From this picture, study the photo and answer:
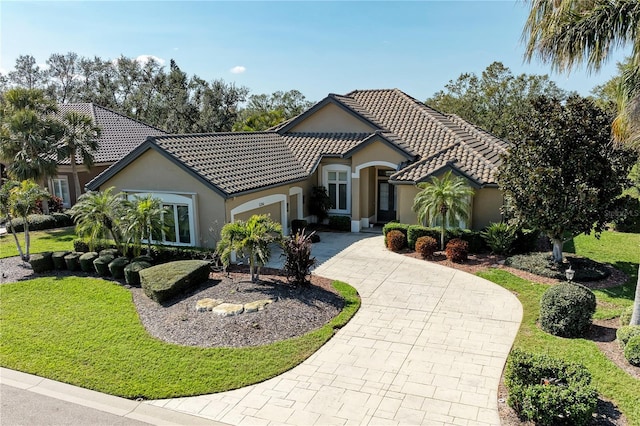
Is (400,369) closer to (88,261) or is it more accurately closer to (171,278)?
(171,278)

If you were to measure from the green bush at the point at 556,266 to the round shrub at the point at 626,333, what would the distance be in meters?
5.12

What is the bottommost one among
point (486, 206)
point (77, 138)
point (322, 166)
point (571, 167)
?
point (486, 206)

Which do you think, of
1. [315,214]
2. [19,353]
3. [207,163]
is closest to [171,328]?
[19,353]

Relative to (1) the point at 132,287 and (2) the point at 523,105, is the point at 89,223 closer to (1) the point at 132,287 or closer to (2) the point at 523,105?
(1) the point at 132,287

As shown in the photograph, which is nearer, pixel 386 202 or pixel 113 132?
pixel 386 202

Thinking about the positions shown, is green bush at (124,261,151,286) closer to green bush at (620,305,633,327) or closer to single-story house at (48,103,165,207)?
single-story house at (48,103,165,207)

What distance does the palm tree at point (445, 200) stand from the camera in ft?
59.1

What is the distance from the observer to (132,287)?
1526cm

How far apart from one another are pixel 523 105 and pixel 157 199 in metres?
28.5

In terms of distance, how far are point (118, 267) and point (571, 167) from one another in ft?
50.4

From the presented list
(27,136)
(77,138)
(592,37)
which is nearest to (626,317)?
(592,37)

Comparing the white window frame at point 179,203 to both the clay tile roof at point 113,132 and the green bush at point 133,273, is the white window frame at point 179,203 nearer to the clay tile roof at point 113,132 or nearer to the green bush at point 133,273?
the green bush at point 133,273

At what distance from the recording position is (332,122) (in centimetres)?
2606

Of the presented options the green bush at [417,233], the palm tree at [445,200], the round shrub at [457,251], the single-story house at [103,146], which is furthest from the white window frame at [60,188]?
the round shrub at [457,251]
